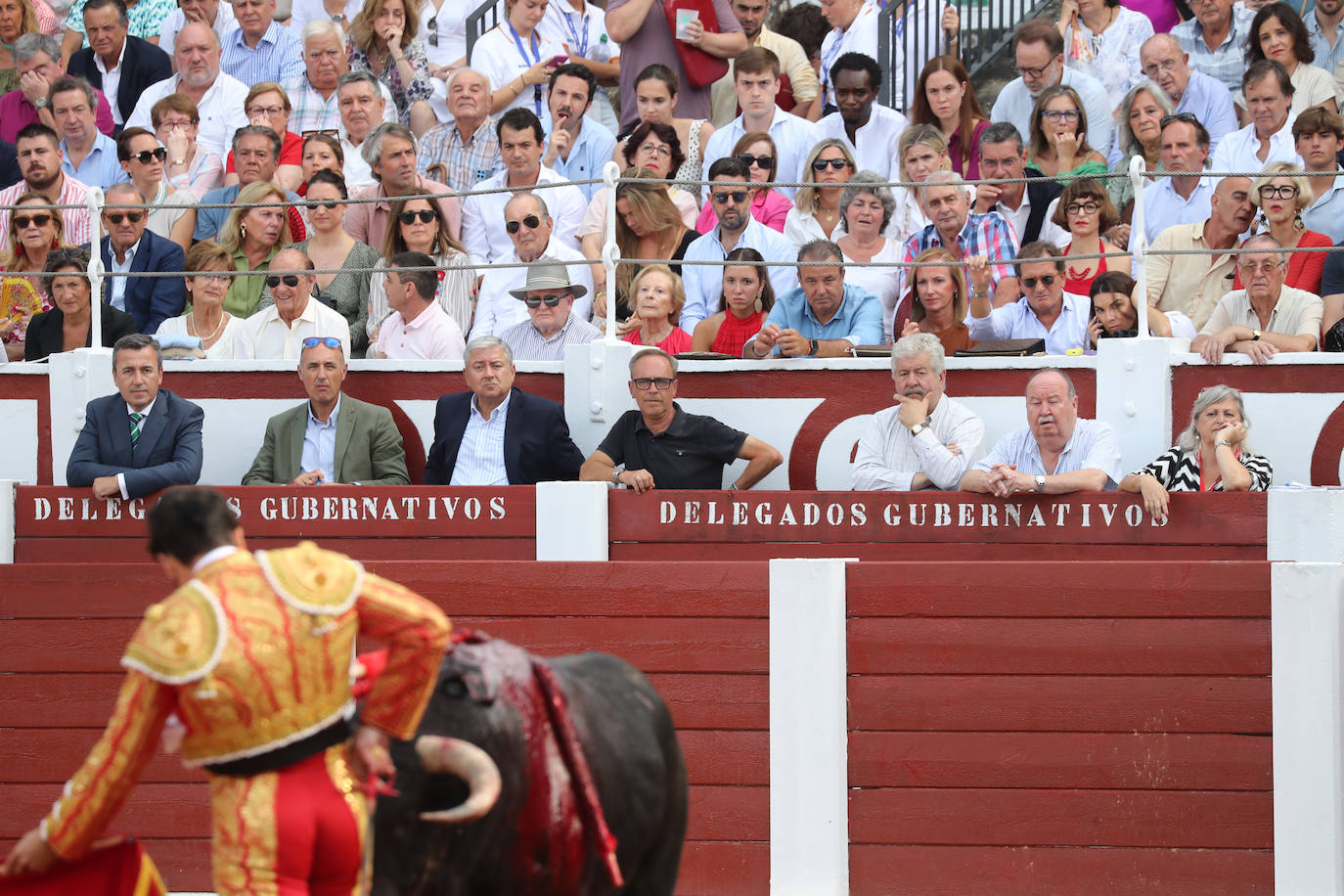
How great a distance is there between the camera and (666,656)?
6.32 metres

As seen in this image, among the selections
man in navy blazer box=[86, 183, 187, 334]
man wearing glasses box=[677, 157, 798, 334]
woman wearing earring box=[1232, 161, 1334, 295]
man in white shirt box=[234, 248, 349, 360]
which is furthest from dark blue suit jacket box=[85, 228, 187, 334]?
woman wearing earring box=[1232, 161, 1334, 295]

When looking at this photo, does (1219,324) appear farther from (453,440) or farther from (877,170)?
(453,440)

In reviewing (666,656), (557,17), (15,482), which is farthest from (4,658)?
(557,17)

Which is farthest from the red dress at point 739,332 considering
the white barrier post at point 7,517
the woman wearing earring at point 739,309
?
the white barrier post at point 7,517

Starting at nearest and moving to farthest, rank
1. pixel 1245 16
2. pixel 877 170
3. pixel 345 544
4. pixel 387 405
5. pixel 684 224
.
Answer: pixel 345 544
pixel 387 405
pixel 684 224
pixel 877 170
pixel 1245 16

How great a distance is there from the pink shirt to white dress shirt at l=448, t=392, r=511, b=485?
0.69 metres

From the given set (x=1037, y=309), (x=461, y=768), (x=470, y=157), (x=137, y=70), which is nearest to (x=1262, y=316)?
(x=1037, y=309)

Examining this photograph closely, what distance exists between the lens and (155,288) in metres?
8.59

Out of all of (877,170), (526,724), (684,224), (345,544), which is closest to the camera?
(526,724)

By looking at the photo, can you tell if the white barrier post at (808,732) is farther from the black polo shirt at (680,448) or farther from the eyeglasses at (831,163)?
the eyeglasses at (831,163)

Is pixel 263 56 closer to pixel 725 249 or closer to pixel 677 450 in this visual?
pixel 725 249

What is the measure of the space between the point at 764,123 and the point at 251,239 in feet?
8.47

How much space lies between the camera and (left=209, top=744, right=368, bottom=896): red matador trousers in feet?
11.6

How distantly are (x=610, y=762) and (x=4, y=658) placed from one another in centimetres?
335
